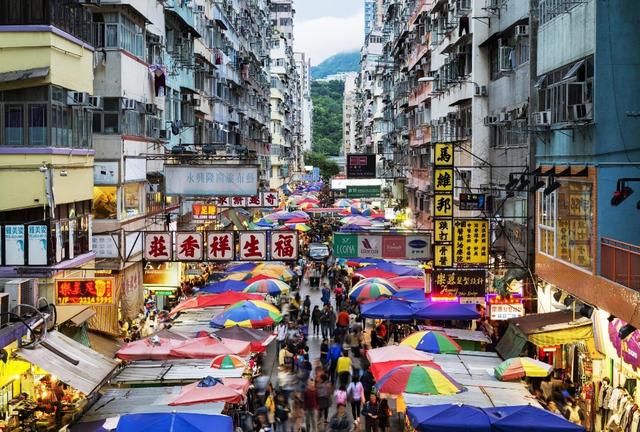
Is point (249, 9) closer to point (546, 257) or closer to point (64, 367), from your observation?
point (546, 257)

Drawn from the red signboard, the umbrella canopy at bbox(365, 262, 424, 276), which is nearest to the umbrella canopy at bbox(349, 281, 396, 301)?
the umbrella canopy at bbox(365, 262, 424, 276)

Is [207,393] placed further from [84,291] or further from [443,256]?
[443,256]

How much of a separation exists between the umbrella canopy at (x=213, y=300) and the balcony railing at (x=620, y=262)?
12.3 meters

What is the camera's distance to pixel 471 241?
846 inches

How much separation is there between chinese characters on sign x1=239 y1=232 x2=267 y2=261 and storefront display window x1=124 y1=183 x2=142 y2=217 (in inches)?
257

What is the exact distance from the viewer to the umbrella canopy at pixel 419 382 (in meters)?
15.9

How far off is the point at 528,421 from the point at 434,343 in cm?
677

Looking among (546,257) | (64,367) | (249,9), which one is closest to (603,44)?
(546,257)

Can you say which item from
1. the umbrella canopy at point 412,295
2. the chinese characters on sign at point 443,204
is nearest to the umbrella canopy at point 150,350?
the chinese characters on sign at point 443,204

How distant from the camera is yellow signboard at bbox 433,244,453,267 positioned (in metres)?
21.5

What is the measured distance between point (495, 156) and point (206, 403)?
16.7 metres

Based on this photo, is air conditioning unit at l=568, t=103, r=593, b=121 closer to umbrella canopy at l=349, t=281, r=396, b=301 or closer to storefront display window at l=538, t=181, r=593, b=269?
storefront display window at l=538, t=181, r=593, b=269

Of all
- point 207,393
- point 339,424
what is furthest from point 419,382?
point 207,393

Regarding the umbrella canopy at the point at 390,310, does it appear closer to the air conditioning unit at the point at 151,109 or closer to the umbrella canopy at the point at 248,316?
the umbrella canopy at the point at 248,316
